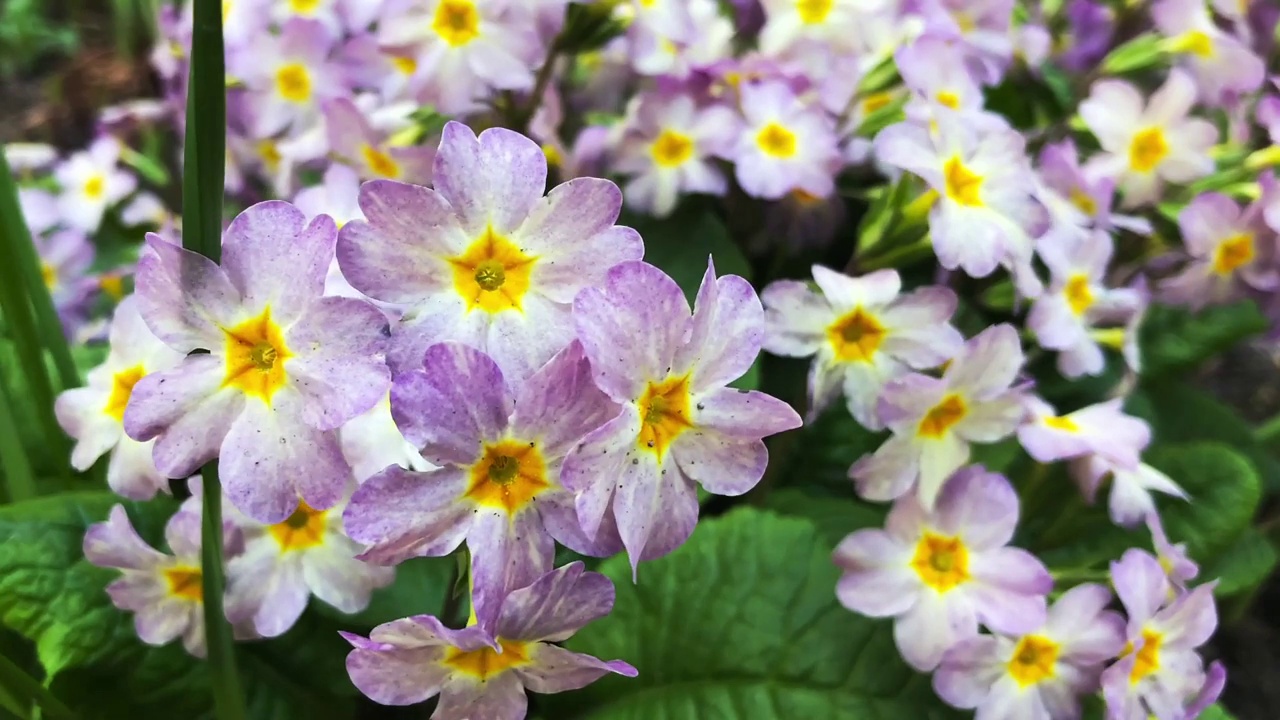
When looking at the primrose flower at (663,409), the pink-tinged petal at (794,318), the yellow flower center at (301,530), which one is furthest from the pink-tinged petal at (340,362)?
the pink-tinged petal at (794,318)

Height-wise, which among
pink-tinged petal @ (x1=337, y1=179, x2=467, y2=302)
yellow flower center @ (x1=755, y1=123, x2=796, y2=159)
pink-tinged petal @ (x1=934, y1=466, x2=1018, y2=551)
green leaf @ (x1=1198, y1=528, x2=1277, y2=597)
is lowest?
green leaf @ (x1=1198, y1=528, x2=1277, y2=597)

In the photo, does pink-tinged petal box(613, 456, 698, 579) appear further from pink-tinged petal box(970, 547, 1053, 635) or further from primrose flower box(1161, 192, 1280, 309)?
primrose flower box(1161, 192, 1280, 309)

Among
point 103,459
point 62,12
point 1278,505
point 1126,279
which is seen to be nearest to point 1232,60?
point 1126,279

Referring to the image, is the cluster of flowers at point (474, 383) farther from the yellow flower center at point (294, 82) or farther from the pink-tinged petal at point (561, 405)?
the yellow flower center at point (294, 82)

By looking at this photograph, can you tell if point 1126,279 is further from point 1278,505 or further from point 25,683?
point 25,683

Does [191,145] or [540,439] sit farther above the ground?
[191,145]

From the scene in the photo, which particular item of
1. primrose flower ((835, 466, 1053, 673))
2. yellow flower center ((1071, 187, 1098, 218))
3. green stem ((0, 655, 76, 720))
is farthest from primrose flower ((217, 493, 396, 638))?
yellow flower center ((1071, 187, 1098, 218))

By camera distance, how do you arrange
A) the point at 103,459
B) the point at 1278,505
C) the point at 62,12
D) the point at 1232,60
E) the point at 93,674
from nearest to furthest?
the point at 93,674
the point at 103,459
the point at 1232,60
the point at 1278,505
the point at 62,12
